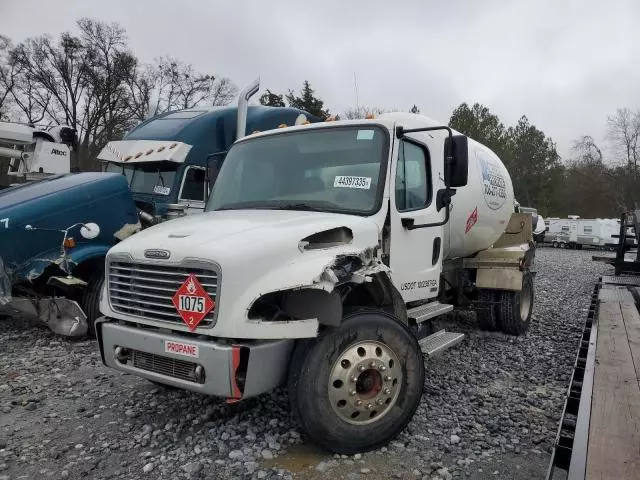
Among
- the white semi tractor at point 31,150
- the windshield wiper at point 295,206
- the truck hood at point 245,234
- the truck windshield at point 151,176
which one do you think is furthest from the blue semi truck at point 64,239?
the white semi tractor at point 31,150

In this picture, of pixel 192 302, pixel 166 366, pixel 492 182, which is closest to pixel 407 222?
pixel 192 302

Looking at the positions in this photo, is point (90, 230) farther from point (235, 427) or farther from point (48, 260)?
point (235, 427)

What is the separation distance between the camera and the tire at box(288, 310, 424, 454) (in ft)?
11.0

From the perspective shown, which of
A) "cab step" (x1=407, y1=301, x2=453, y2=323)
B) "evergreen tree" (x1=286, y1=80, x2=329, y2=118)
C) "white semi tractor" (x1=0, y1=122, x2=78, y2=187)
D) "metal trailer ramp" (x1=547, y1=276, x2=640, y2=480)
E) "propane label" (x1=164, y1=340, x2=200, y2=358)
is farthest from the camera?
"evergreen tree" (x1=286, y1=80, x2=329, y2=118)

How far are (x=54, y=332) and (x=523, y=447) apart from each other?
558 cm

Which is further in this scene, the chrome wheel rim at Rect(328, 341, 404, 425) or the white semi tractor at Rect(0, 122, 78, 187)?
the white semi tractor at Rect(0, 122, 78, 187)

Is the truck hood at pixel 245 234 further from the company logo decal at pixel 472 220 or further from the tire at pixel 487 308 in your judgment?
the tire at pixel 487 308

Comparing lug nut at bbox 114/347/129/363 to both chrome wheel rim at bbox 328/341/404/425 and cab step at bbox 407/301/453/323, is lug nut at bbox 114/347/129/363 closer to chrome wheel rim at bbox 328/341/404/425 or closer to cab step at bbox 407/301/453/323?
chrome wheel rim at bbox 328/341/404/425

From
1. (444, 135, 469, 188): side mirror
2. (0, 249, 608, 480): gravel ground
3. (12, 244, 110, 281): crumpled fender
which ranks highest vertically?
(444, 135, 469, 188): side mirror

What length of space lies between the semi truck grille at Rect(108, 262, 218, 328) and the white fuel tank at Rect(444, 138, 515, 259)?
314 cm

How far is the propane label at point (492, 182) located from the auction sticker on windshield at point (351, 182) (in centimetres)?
310

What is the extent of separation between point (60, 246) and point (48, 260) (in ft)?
0.76

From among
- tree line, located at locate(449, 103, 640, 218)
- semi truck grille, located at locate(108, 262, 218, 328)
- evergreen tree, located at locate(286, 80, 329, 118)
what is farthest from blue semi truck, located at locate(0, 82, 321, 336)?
tree line, located at locate(449, 103, 640, 218)

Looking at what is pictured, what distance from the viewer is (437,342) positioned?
4.75 meters
